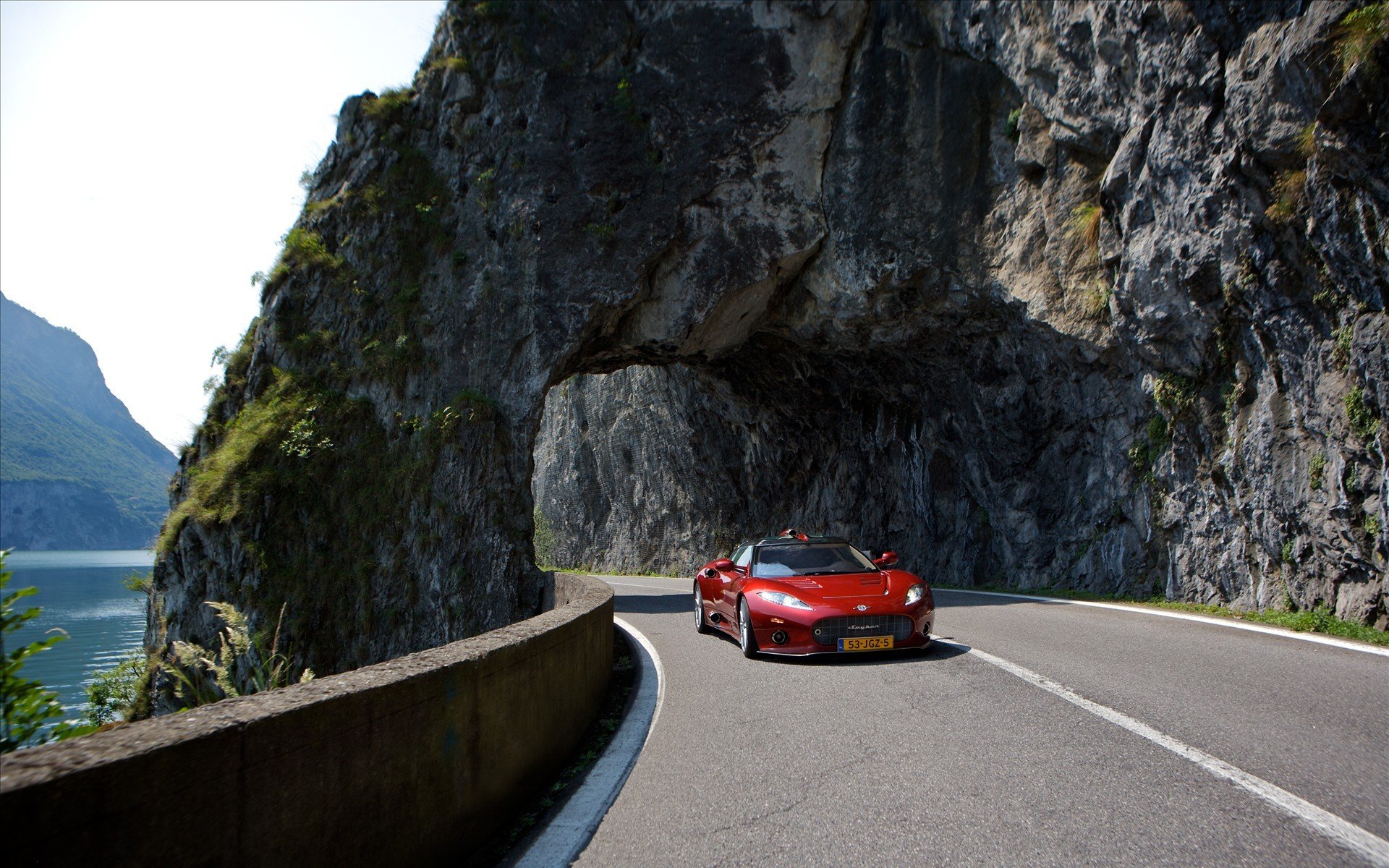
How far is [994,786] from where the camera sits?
402cm

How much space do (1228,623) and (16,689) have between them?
11329 millimetres

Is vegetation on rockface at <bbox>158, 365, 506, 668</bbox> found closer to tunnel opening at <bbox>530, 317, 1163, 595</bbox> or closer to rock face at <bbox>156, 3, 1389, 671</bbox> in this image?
rock face at <bbox>156, 3, 1389, 671</bbox>

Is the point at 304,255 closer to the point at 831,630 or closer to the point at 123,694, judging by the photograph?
the point at 123,694

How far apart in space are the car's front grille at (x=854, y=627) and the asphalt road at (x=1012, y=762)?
0.28m

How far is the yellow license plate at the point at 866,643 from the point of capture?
25.5ft

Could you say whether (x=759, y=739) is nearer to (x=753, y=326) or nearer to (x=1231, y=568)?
(x=1231, y=568)

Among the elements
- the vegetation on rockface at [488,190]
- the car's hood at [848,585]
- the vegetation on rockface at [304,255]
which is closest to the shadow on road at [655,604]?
the car's hood at [848,585]

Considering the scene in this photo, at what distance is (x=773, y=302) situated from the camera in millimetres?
23109

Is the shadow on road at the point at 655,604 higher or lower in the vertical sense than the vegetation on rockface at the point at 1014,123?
lower

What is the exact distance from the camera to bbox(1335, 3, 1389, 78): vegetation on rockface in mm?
8719

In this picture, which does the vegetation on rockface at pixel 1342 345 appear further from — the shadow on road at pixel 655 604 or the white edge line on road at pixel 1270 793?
the shadow on road at pixel 655 604

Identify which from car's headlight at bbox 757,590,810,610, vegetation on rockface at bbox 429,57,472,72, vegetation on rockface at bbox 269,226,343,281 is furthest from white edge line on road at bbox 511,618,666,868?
vegetation on rockface at bbox 429,57,472,72

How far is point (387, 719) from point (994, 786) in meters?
2.83

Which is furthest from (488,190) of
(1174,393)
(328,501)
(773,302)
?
(1174,393)
